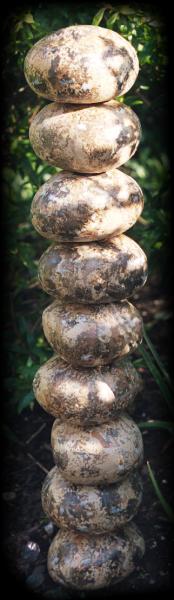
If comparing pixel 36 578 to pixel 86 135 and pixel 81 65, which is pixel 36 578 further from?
pixel 81 65

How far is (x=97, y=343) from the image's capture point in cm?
315

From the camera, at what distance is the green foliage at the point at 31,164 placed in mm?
3973

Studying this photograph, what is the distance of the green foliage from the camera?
397cm

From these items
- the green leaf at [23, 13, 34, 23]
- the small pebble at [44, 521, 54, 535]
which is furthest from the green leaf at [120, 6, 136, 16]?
the small pebble at [44, 521, 54, 535]

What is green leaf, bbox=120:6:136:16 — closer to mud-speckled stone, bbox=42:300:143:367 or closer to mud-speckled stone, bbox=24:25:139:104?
mud-speckled stone, bbox=24:25:139:104

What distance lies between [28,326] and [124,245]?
1.60m

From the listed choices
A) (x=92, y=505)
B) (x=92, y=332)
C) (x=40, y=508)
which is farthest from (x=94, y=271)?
(x=40, y=508)

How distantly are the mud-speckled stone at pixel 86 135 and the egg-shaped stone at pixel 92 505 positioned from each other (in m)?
1.20

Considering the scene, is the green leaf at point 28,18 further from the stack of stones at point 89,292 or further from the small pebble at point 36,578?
the small pebble at point 36,578

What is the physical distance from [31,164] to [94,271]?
1.55 m

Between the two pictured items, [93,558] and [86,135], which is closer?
[86,135]

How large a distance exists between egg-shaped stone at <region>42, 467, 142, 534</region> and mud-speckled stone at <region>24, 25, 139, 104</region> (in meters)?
1.43

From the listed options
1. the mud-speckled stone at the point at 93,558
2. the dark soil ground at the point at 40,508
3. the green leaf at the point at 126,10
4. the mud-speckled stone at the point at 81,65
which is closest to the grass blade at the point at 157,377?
the dark soil ground at the point at 40,508

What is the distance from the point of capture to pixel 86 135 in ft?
9.67
